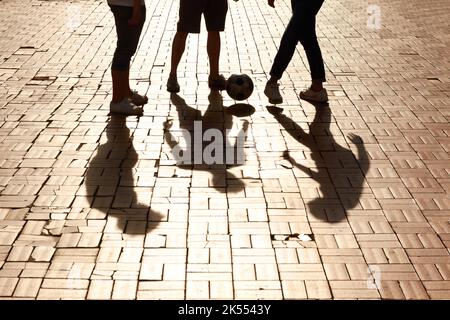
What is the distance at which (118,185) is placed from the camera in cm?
419

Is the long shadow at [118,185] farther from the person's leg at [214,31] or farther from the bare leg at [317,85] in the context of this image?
the bare leg at [317,85]

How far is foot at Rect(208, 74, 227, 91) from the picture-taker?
250 inches

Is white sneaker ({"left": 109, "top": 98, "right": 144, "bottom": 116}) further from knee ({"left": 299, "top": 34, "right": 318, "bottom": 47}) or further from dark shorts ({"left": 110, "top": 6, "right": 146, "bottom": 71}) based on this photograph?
knee ({"left": 299, "top": 34, "right": 318, "bottom": 47})

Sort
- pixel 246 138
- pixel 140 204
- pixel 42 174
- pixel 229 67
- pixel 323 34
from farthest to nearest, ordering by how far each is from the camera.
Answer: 1. pixel 323 34
2. pixel 229 67
3. pixel 246 138
4. pixel 42 174
5. pixel 140 204

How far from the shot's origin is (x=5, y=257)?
3330 mm

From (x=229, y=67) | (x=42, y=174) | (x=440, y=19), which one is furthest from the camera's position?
(x=440, y=19)

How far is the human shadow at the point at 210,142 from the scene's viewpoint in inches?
175

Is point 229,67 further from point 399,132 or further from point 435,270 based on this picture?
point 435,270

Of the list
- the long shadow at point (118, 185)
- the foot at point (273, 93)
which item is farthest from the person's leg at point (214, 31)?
the long shadow at point (118, 185)

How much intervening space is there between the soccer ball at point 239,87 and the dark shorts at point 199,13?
0.74 m

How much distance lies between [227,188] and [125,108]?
6.00 ft

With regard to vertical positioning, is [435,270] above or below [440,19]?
above

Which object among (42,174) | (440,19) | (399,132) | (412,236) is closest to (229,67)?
(399,132)

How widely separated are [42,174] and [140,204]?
0.99 m
